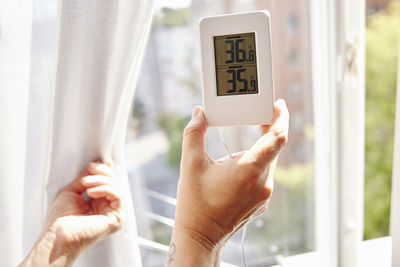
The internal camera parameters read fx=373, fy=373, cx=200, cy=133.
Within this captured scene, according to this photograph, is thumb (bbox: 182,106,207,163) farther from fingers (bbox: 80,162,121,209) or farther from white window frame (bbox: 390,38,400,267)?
white window frame (bbox: 390,38,400,267)

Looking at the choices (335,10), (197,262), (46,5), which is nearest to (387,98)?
(335,10)

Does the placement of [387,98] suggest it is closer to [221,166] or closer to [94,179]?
[221,166]

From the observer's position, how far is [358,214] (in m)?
1.09

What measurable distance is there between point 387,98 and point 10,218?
4.37ft

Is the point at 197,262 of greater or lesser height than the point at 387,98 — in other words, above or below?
below

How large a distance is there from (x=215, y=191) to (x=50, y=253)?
35 centimetres

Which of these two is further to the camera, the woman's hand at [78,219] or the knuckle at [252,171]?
the woman's hand at [78,219]

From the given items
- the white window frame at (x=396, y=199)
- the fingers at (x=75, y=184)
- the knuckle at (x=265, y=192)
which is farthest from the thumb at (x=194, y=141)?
the white window frame at (x=396, y=199)

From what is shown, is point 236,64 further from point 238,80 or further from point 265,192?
point 265,192

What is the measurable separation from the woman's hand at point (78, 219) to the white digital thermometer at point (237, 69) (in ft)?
0.87

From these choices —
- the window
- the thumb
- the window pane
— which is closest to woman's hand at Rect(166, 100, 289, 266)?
the thumb

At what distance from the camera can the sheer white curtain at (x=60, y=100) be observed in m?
0.68

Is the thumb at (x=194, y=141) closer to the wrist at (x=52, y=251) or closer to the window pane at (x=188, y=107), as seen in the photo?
the wrist at (x=52, y=251)

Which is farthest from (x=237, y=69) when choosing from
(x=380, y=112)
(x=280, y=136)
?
(x=380, y=112)
